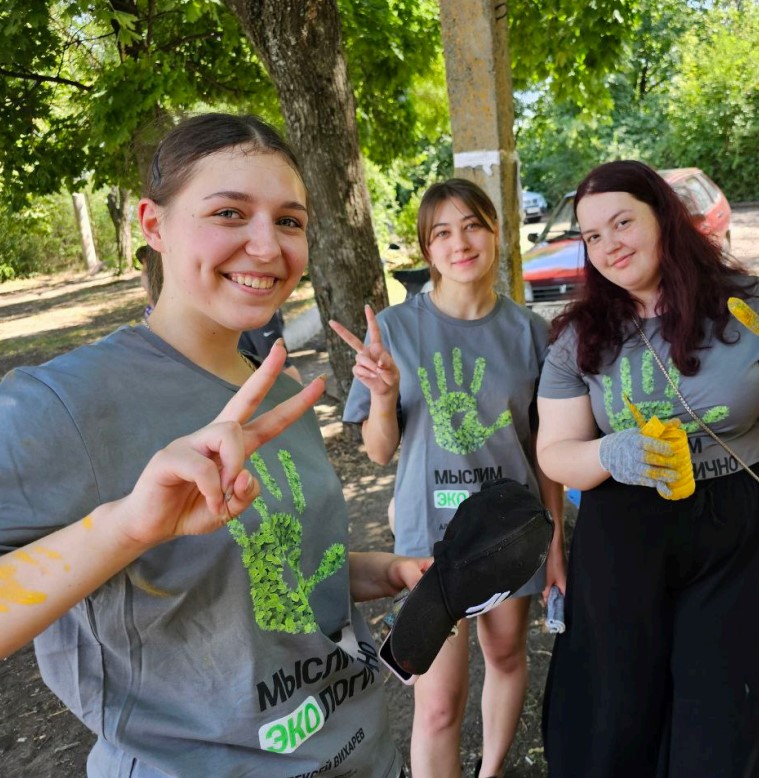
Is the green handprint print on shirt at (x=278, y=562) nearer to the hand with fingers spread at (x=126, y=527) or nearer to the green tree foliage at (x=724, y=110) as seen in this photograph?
the hand with fingers spread at (x=126, y=527)

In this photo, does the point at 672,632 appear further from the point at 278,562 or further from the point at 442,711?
the point at 278,562

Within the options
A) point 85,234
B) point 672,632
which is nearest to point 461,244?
point 672,632

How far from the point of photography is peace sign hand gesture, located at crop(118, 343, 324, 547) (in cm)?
85

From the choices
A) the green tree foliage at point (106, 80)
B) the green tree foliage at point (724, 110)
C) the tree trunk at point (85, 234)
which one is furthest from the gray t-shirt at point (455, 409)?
the tree trunk at point (85, 234)

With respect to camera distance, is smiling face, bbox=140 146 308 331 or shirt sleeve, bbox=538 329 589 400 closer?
smiling face, bbox=140 146 308 331

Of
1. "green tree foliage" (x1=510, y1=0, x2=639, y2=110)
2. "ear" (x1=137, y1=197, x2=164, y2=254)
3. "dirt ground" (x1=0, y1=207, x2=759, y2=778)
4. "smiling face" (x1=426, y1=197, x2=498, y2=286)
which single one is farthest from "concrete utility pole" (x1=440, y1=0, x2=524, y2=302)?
"green tree foliage" (x1=510, y1=0, x2=639, y2=110)

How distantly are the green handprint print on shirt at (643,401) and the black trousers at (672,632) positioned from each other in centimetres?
18

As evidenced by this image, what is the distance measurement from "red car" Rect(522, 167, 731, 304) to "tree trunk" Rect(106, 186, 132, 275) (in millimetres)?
14319

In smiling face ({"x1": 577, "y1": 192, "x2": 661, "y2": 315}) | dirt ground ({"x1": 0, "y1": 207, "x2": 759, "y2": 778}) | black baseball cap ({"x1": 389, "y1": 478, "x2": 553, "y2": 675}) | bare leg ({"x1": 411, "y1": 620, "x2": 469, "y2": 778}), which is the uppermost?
smiling face ({"x1": 577, "y1": 192, "x2": 661, "y2": 315})

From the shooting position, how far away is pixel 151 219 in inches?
47.4

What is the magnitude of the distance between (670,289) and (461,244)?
2.25ft

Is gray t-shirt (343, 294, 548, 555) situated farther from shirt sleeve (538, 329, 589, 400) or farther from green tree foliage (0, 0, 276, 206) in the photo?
green tree foliage (0, 0, 276, 206)

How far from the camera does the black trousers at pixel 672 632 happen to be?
5.97ft

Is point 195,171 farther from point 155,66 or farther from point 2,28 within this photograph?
point 155,66
